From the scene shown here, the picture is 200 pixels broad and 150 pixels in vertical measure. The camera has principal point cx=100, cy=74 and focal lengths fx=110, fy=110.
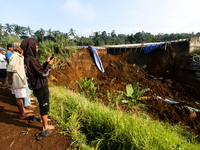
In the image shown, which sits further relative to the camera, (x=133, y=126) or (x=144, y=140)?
(x=133, y=126)

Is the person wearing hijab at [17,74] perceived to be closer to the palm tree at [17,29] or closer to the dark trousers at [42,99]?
the dark trousers at [42,99]

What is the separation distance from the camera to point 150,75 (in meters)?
9.82

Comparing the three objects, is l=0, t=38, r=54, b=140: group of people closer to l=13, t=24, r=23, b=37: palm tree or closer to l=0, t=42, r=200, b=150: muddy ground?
l=0, t=42, r=200, b=150: muddy ground

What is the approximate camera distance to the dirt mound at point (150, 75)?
4.99 m

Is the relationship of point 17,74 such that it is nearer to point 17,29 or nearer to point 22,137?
point 22,137

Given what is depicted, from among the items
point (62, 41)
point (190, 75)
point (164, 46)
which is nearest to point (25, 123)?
point (62, 41)

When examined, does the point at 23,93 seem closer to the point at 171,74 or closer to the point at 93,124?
the point at 93,124

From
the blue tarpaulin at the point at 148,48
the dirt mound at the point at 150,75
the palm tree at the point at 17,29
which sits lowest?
the dirt mound at the point at 150,75

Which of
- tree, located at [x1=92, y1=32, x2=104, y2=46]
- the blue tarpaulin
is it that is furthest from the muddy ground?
tree, located at [x1=92, y1=32, x2=104, y2=46]

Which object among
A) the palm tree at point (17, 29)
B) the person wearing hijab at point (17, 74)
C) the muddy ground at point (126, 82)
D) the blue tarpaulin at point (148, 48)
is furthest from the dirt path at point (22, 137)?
the palm tree at point (17, 29)

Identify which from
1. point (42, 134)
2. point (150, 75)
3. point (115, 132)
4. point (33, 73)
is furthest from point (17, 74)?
point (150, 75)

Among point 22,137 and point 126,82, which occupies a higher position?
point 22,137

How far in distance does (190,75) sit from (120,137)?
981 centimetres

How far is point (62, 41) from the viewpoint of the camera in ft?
23.5
